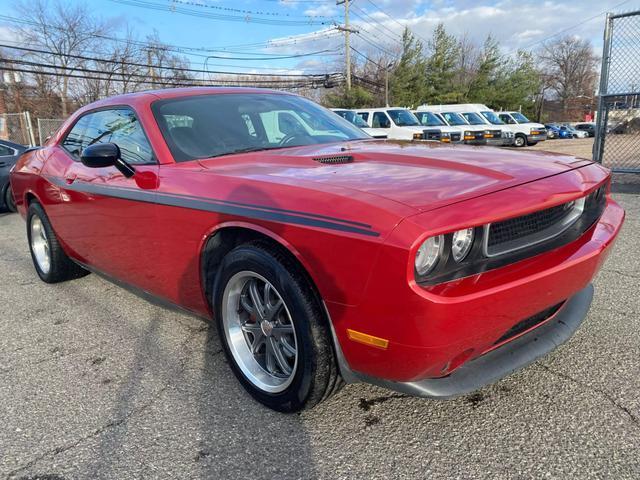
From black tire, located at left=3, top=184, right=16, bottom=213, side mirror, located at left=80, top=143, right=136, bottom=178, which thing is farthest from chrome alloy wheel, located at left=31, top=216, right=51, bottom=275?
black tire, located at left=3, top=184, right=16, bottom=213

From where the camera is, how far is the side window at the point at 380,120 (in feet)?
54.1

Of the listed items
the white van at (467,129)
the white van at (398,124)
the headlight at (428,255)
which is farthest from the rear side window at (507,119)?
the headlight at (428,255)

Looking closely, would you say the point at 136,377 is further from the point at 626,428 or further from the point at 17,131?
the point at 17,131

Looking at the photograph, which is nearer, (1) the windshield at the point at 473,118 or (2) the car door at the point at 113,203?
(2) the car door at the point at 113,203

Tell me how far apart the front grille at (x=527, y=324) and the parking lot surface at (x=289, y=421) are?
1.21 ft

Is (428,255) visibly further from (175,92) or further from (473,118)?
(473,118)

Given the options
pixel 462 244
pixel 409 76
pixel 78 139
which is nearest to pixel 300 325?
pixel 462 244

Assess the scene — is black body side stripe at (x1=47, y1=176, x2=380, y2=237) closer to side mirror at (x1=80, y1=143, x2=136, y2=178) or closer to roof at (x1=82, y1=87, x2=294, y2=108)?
side mirror at (x1=80, y1=143, x2=136, y2=178)

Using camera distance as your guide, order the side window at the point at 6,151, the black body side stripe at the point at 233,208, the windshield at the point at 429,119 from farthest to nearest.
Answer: the windshield at the point at 429,119 < the side window at the point at 6,151 < the black body side stripe at the point at 233,208

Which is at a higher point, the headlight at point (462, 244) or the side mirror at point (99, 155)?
the side mirror at point (99, 155)

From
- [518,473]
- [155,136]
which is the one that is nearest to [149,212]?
[155,136]

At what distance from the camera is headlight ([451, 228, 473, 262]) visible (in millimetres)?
1765

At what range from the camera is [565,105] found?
6844 centimetres

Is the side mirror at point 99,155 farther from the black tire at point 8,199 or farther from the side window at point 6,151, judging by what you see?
the side window at point 6,151
